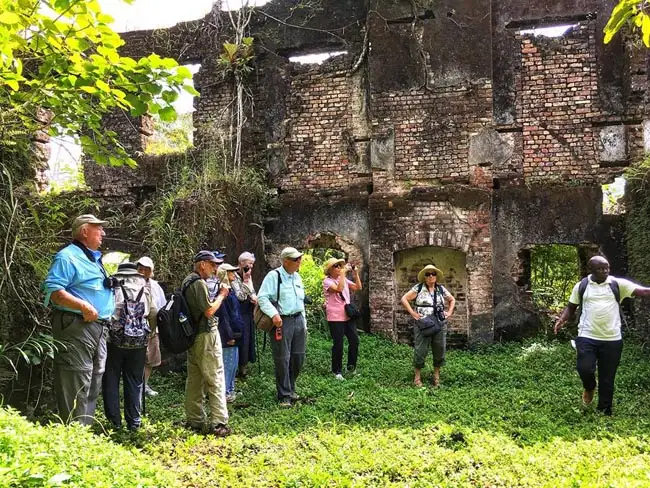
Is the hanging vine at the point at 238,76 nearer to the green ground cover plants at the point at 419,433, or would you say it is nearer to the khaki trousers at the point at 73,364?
the green ground cover plants at the point at 419,433

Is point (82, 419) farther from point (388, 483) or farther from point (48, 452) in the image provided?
point (388, 483)

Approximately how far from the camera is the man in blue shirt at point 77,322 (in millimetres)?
4609

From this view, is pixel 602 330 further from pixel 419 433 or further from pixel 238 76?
pixel 238 76

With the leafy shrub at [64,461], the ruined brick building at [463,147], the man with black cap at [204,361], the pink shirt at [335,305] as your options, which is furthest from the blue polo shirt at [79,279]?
the ruined brick building at [463,147]

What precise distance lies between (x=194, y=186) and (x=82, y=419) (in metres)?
5.78

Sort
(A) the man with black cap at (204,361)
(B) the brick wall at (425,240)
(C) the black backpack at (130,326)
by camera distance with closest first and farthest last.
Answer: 1. (C) the black backpack at (130,326)
2. (A) the man with black cap at (204,361)
3. (B) the brick wall at (425,240)

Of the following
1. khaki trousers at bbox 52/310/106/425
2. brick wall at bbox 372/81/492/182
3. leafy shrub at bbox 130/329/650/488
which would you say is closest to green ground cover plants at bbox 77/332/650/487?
leafy shrub at bbox 130/329/650/488

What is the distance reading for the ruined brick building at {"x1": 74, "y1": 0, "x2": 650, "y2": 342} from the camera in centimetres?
962

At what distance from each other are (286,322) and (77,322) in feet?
8.00

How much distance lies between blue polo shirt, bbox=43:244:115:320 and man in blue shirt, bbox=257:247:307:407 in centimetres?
191

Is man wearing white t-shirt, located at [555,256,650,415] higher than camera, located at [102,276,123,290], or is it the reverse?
camera, located at [102,276,123,290]

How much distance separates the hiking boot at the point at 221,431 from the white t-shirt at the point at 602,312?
378 centimetres

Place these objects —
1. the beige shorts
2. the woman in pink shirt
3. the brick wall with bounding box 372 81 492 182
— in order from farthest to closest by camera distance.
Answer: the brick wall with bounding box 372 81 492 182, the woman in pink shirt, the beige shorts

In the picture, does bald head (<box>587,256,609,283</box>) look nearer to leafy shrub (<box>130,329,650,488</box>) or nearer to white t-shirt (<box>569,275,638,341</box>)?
white t-shirt (<box>569,275,638,341</box>)
